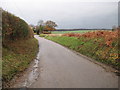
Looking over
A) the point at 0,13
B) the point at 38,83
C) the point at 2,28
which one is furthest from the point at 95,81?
the point at 0,13

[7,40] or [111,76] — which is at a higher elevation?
[7,40]

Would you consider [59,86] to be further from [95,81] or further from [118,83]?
[118,83]

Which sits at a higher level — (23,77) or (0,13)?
(0,13)

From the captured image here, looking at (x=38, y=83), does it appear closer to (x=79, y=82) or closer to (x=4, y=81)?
(x=4, y=81)

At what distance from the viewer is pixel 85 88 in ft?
11.8

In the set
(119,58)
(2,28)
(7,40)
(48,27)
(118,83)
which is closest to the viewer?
(118,83)

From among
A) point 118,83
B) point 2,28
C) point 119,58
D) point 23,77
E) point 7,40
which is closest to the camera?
point 118,83

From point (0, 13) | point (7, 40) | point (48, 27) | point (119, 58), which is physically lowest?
point (119, 58)

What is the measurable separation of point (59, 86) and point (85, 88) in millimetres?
986

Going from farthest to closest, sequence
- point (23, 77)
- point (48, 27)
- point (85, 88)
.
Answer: point (48, 27), point (23, 77), point (85, 88)

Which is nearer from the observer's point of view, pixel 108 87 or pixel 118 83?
pixel 108 87

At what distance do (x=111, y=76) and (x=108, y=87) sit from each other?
3.74 feet

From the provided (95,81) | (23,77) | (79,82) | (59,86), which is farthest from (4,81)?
(95,81)

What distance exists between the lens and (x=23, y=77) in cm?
456
